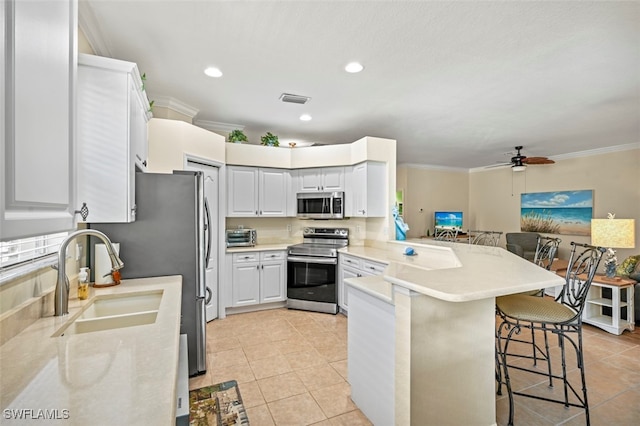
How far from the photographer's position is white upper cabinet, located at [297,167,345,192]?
14.8ft

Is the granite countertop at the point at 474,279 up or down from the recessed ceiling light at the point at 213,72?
down

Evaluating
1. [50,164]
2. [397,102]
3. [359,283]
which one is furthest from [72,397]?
[397,102]

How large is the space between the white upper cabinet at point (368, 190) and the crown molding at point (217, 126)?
1942 mm

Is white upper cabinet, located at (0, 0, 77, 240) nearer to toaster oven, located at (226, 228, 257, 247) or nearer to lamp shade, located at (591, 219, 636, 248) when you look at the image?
toaster oven, located at (226, 228, 257, 247)

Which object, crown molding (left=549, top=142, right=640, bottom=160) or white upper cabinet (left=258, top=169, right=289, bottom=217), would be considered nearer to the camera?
white upper cabinet (left=258, top=169, right=289, bottom=217)

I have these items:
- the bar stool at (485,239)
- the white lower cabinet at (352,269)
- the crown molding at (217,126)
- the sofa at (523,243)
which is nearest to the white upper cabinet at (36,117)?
the white lower cabinet at (352,269)

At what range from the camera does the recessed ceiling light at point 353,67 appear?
8.74 feet

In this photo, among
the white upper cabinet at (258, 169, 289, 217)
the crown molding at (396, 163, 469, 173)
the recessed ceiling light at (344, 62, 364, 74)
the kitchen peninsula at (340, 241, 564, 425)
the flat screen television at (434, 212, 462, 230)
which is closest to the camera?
the kitchen peninsula at (340, 241, 564, 425)

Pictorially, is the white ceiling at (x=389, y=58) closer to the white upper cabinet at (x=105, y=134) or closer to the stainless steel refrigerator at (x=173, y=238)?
the white upper cabinet at (x=105, y=134)

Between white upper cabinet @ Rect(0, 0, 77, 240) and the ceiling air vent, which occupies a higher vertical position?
the ceiling air vent

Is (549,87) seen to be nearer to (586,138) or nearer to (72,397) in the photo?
(586,138)

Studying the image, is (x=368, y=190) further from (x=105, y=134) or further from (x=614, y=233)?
(x=614, y=233)

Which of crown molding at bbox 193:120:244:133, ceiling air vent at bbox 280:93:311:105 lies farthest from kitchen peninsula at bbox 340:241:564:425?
crown molding at bbox 193:120:244:133

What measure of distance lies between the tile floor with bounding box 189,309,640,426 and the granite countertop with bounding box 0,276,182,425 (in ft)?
4.27
